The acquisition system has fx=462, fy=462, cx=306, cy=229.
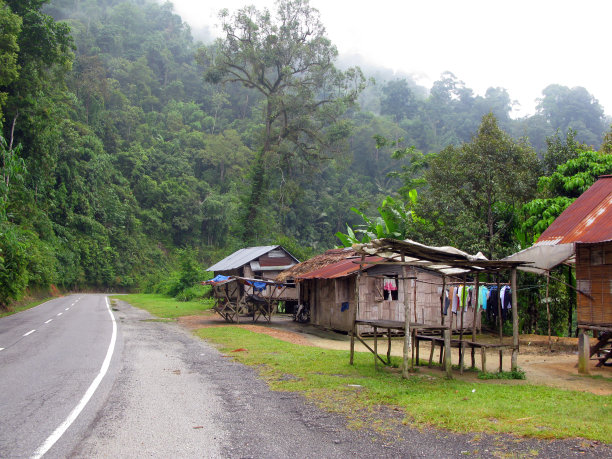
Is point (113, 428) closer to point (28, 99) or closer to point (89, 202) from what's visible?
point (28, 99)

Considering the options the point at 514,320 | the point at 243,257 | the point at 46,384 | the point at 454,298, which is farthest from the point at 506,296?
the point at 243,257

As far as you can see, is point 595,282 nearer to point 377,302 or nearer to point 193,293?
point 377,302

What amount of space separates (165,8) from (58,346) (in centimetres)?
→ 10082

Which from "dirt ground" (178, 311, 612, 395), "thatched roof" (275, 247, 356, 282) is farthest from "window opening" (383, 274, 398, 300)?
"thatched roof" (275, 247, 356, 282)

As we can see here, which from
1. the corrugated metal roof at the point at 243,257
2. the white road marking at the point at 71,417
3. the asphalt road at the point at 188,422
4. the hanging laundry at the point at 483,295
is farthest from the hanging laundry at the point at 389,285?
the corrugated metal roof at the point at 243,257

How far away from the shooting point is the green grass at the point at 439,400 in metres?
5.81

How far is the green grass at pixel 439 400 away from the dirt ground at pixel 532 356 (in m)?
1.26

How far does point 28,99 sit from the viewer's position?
24453 millimetres

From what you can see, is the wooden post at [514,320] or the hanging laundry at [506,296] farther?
the hanging laundry at [506,296]

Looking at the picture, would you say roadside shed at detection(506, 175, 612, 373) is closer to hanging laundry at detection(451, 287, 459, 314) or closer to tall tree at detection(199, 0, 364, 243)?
hanging laundry at detection(451, 287, 459, 314)

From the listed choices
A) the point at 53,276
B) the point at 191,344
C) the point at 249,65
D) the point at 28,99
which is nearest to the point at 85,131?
the point at 53,276

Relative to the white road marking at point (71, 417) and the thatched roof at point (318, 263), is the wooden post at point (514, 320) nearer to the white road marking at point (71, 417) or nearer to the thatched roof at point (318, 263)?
the white road marking at point (71, 417)

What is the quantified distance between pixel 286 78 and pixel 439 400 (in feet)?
123

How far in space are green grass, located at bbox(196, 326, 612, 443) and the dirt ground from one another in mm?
1261
